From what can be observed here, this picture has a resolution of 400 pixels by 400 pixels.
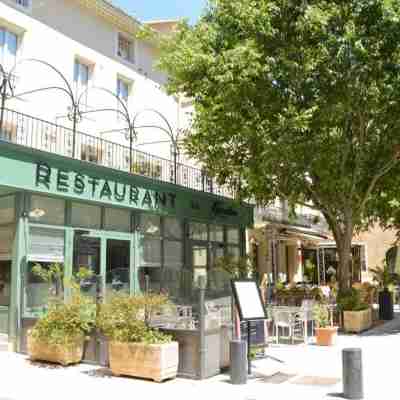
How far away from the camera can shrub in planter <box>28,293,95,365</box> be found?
10086mm

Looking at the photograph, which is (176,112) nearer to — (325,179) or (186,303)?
(325,179)

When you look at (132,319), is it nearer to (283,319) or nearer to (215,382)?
(215,382)

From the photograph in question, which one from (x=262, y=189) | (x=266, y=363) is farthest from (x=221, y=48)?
(x=266, y=363)

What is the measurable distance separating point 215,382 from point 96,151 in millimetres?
10011

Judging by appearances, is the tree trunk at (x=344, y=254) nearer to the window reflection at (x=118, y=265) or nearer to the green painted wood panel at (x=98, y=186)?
the green painted wood panel at (x=98, y=186)

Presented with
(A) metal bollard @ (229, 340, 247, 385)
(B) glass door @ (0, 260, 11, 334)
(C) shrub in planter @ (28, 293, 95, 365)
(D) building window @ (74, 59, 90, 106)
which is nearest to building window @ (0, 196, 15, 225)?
(B) glass door @ (0, 260, 11, 334)

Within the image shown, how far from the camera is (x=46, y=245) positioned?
12.7 m

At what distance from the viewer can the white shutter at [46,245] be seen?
1234cm

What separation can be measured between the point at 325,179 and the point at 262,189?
1996mm

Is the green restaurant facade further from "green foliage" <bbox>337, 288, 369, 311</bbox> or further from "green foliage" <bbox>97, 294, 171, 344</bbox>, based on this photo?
"green foliage" <bbox>337, 288, 369, 311</bbox>

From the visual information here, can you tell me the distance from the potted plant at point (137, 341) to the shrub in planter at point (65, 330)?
0.84 m

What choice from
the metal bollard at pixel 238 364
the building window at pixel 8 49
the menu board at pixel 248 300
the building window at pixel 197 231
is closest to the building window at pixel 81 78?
the building window at pixel 8 49

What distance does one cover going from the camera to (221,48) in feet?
52.5

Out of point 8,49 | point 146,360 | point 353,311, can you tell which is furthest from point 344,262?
point 8,49
